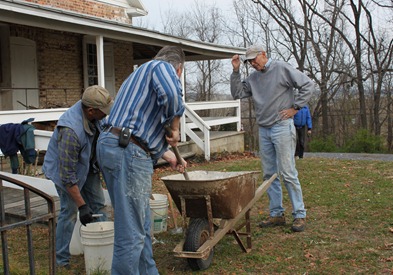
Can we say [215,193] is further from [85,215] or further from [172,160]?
[85,215]

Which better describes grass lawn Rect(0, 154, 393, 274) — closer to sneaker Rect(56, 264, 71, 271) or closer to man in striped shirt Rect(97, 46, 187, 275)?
sneaker Rect(56, 264, 71, 271)

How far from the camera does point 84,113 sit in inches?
169

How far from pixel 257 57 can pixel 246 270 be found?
2.40m

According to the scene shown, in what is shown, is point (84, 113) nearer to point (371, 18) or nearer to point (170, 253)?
point (170, 253)

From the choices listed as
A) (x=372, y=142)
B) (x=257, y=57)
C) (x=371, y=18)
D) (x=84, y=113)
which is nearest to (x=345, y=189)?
(x=257, y=57)

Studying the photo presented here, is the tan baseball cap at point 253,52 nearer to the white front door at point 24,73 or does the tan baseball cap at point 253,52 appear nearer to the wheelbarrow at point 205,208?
the wheelbarrow at point 205,208

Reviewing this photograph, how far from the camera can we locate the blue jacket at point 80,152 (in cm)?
418

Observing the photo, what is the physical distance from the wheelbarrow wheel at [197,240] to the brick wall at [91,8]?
428 inches

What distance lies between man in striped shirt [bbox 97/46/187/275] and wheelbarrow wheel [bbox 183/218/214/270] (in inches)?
Answer: 34.9

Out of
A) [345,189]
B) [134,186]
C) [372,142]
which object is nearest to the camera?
[134,186]

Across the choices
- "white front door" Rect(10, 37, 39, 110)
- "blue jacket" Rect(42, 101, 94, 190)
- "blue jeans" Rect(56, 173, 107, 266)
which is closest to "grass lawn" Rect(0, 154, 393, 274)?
"blue jeans" Rect(56, 173, 107, 266)

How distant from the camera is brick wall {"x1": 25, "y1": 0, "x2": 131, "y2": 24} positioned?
14070 millimetres

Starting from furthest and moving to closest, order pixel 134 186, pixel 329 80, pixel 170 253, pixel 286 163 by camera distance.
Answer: pixel 329 80
pixel 286 163
pixel 170 253
pixel 134 186

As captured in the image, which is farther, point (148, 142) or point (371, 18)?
point (371, 18)
